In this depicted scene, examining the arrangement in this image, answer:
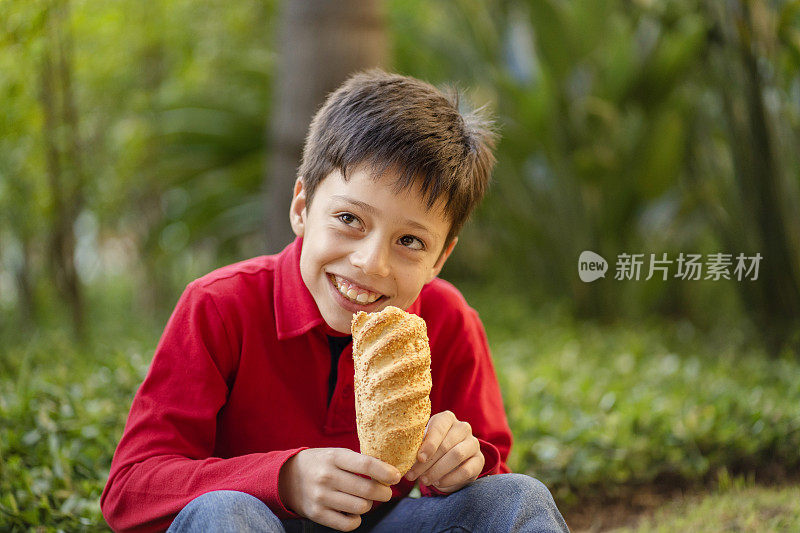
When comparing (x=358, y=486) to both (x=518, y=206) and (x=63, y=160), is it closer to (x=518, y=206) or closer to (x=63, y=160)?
(x=63, y=160)

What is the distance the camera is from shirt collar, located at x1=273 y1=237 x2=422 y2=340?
130 cm

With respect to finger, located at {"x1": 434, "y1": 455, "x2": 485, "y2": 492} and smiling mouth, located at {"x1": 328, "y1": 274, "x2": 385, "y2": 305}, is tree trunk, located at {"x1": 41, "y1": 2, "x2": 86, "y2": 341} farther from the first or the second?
finger, located at {"x1": 434, "y1": 455, "x2": 485, "y2": 492}

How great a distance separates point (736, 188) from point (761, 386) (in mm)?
705

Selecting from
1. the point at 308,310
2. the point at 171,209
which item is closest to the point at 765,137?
the point at 308,310

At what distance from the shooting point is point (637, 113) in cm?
350

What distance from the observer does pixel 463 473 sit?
1.22 m

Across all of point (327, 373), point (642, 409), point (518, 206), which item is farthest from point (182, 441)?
point (518, 206)

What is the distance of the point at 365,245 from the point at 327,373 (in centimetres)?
26

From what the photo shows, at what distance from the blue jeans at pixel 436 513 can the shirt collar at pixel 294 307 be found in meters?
0.30

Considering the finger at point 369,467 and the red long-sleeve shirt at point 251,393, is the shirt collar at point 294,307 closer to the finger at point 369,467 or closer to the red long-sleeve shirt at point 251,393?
the red long-sleeve shirt at point 251,393

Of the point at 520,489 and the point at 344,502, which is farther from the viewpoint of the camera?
the point at 520,489

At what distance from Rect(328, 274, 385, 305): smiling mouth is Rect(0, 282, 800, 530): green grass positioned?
722 millimetres

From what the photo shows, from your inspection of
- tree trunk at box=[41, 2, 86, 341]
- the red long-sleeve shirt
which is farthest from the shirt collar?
tree trunk at box=[41, 2, 86, 341]

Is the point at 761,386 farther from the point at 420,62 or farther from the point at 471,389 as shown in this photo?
the point at 420,62
